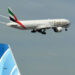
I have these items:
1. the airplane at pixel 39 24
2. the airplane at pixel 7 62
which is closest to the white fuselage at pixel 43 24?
the airplane at pixel 39 24

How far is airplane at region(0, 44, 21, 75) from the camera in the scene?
3162 centimetres

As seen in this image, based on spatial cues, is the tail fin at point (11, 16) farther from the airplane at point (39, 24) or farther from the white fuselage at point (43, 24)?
the white fuselage at point (43, 24)

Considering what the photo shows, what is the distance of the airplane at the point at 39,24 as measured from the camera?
121m

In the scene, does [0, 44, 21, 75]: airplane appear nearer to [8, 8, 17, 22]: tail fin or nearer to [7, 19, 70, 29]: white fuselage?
[7, 19, 70, 29]: white fuselage

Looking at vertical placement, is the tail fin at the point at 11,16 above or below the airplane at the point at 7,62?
above

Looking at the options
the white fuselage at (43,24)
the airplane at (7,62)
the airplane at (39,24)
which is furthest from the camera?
the white fuselage at (43,24)

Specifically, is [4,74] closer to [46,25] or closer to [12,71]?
[12,71]

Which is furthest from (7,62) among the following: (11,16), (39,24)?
(11,16)

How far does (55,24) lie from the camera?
13488 centimetres

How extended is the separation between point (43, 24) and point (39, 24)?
13.6 ft

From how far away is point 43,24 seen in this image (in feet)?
438

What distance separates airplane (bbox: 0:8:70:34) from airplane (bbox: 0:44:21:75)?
81794 millimetres

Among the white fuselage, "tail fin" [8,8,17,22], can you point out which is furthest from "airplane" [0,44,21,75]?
"tail fin" [8,8,17,22]

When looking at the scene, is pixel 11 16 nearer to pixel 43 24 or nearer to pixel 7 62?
pixel 43 24
